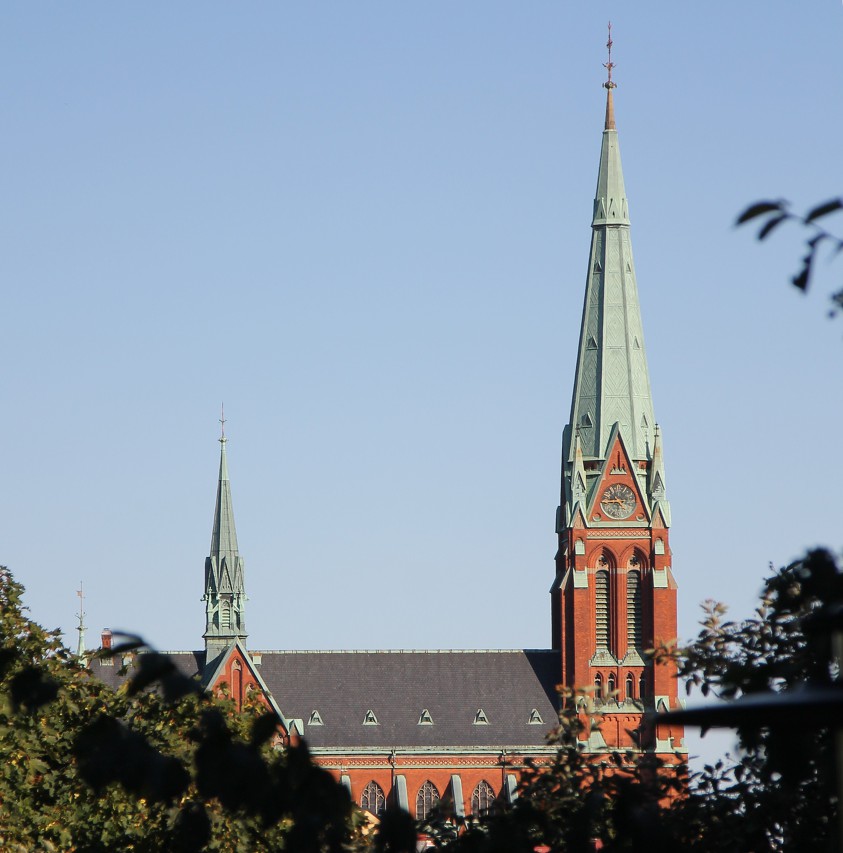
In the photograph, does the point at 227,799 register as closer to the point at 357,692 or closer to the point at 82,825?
the point at 82,825

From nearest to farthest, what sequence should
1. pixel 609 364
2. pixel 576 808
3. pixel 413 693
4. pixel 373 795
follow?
1. pixel 576 808
2. pixel 609 364
3. pixel 373 795
4. pixel 413 693

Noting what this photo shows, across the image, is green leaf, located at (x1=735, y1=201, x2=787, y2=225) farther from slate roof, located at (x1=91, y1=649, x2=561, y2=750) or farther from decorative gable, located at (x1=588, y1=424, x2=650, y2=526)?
slate roof, located at (x1=91, y1=649, x2=561, y2=750)

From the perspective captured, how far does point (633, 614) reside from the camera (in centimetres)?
8850

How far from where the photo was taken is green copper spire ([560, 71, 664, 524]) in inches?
3588

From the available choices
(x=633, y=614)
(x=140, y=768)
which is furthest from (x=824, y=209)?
(x=633, y=614)

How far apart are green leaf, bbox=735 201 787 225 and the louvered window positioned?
82.4m

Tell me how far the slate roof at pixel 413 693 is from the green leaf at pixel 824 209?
8567 cm

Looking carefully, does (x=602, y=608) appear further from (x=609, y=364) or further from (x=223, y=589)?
(x=223, y=589)

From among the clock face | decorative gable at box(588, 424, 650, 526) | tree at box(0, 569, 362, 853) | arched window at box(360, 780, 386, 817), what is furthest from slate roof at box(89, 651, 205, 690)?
tree at box(0, 569, 362, 853)

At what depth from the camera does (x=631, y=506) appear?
9000cm

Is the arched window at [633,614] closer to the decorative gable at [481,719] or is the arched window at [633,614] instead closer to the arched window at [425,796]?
the decorative gable at [481,719]

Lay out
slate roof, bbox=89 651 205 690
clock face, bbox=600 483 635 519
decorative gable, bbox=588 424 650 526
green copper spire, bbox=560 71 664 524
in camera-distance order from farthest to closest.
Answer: green copper spire, bbox=560 71 664 524 → slate roof, bbox=89 651 205 690 → clock face, bbox=600 483 635 519 → decorative gable, bbox=588 424 650 526

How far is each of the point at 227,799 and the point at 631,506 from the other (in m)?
83.1

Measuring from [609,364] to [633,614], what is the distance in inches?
488
